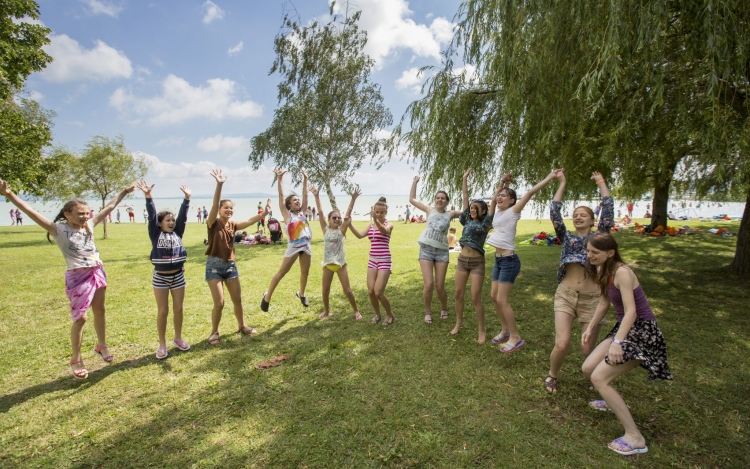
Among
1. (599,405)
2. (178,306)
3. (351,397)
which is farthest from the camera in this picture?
(178,306)

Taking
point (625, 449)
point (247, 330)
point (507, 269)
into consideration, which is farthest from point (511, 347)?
point (247, 330)

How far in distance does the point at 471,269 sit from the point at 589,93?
2.48 metres

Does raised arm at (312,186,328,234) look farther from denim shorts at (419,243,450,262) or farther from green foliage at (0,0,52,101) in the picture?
green foliage at (0,0,52,101)

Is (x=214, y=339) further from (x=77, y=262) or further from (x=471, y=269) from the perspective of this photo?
(x=471, y=269)

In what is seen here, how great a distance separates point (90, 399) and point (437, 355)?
378 cm

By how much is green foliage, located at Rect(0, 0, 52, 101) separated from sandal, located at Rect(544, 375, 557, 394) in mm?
13644

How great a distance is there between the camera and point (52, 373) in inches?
169

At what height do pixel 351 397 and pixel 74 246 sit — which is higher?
pixel 74 246

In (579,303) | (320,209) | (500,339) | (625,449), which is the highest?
(320,209)

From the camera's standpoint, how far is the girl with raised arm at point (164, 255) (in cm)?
438

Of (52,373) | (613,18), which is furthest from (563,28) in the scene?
(52,373)

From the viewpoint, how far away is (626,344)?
2.88 metres

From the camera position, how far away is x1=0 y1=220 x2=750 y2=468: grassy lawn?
2.91m

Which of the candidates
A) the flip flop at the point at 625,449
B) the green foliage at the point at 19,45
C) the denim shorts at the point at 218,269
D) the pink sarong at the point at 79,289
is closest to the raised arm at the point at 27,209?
the pink sarong at the point at 79,289
